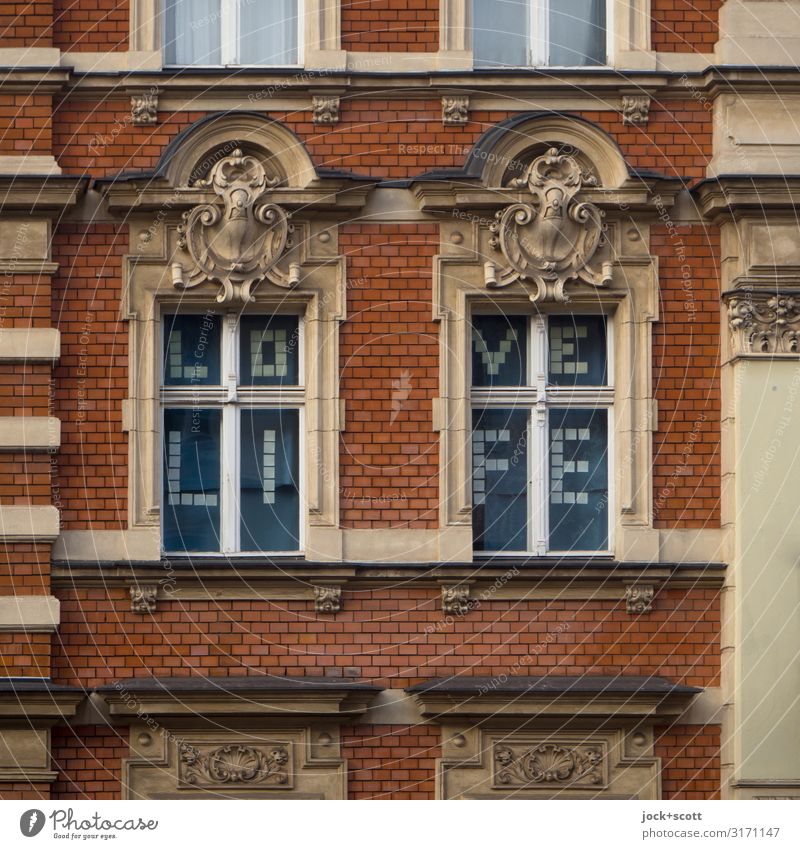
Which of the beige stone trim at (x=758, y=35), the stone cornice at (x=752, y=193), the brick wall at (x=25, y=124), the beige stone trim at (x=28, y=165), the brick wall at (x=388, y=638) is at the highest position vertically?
the beige stone trim at (x=758, y=35)

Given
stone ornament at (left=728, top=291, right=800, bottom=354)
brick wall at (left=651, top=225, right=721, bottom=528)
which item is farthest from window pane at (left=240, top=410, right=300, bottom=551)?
stone ornament at (left=728, top=291, right=800, bottom=354)

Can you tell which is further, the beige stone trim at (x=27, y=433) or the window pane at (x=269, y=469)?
the window pane at (x=269, y=469)

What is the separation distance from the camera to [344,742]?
15.9m

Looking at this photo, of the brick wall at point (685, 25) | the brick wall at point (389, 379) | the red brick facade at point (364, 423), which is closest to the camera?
the red brick facade at point (364, 423)

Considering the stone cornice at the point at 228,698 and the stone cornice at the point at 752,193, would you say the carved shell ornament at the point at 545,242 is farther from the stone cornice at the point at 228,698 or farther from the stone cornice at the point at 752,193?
the stone cornice at the point at 228,698

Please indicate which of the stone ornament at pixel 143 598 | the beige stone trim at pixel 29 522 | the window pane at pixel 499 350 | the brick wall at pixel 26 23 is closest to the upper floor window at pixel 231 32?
the brick wall at pixel 26 23

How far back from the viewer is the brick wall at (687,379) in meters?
16.2

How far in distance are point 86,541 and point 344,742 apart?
7.80 feet

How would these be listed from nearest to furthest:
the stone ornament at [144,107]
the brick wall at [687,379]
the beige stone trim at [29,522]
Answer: the beige stone trim at [29,522], the brick wall at [687,379], the stone ornament at [144,107]

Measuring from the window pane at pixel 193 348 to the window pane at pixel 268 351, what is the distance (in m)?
0.19

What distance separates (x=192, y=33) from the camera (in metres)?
16.7

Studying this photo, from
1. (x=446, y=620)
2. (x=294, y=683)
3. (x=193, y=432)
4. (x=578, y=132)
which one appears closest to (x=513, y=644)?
(x=446, y=620)

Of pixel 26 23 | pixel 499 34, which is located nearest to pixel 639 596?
pixel 499 34
